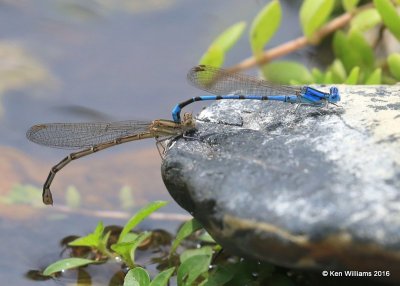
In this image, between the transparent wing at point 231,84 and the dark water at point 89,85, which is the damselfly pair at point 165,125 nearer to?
the transparent wing at point 231,84

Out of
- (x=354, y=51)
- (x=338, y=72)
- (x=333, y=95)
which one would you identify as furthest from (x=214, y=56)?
(x=333, y=95)

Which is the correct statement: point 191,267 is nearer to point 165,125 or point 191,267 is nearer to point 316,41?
point 165,125

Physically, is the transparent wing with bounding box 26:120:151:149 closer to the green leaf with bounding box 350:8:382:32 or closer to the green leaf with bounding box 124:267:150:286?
the green leaf with bounding box 124:267:150:286

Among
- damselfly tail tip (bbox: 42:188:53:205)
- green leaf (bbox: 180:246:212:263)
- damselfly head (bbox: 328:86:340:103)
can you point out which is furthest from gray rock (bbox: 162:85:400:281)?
damselfly tail tip (bbox: 42:188:53:205)

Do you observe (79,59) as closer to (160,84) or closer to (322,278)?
(160,84)

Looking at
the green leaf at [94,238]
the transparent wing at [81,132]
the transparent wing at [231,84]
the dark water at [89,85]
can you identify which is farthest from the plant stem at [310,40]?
the green leaf at [94,238]

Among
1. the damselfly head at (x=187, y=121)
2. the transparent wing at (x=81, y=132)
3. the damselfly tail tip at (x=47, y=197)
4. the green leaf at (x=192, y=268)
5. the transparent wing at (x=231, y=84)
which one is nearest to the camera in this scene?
the green leaf at (x=192, y=268)

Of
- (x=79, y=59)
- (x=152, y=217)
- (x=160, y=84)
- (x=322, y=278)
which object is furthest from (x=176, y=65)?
(x=322, y=278)
